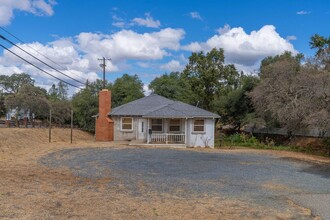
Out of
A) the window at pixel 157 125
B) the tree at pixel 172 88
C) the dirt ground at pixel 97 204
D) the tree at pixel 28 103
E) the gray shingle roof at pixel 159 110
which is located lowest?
the dirt ground at pixel 97 204

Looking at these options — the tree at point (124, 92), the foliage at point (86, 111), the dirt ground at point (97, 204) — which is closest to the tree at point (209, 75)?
the tree at point (124, 92)

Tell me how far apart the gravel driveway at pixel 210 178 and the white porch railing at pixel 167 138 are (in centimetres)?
876

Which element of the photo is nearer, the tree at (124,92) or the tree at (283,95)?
the tree at (283,95)

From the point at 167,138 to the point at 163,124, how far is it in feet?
6.51

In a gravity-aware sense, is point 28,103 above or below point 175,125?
above

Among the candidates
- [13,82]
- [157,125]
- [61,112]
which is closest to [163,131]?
[157,125]

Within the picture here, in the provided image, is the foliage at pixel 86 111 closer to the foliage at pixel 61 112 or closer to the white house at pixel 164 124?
the foliage at pixel 61 112

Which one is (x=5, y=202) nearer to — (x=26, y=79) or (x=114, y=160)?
(x=114, y=160)

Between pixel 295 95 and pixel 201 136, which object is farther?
pixel 295 95

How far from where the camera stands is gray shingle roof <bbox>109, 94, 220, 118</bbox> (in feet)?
87.9

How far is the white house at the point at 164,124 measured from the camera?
88.6 feet

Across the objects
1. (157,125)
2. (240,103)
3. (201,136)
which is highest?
(240,103)

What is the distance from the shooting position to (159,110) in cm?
2766

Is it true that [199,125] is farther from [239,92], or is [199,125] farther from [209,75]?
[209,75]
